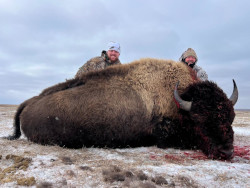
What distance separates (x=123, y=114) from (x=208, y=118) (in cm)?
152

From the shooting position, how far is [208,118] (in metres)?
3.77

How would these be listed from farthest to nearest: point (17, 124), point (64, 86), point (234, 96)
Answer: point (17, 124), point (64, 86), point (234, 96)

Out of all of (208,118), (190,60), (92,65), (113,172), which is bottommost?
(113,172)

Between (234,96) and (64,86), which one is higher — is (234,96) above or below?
below

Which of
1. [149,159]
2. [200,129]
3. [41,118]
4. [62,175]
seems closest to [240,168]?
[200,129]

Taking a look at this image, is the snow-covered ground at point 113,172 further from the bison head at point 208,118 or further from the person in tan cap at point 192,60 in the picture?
the person in tan cap at point 192,60

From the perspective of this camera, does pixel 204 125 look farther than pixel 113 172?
Yes

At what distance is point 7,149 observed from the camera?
12.7ft

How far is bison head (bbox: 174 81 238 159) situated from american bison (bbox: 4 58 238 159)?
2 cm

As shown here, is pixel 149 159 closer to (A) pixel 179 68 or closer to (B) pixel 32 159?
(B) pixel 32 159

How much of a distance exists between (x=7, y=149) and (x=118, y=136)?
1941 mm

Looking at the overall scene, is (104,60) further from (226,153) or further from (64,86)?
(226,153)

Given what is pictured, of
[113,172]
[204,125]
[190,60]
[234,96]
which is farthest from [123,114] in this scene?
[190,60]

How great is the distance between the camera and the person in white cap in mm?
7227
